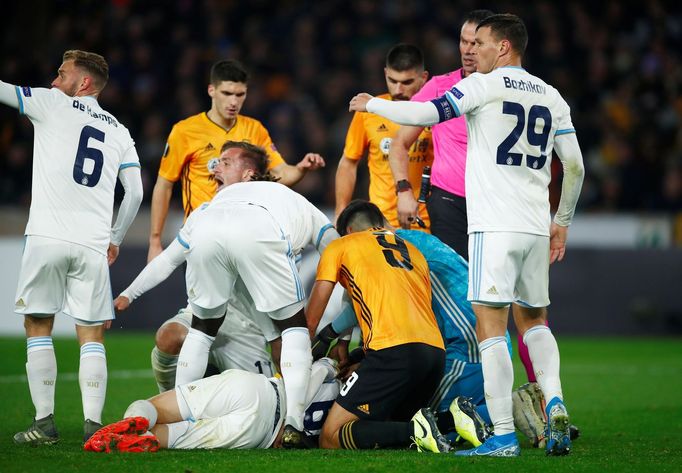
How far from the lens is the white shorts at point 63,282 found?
6.00m

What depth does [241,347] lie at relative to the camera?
662 cm

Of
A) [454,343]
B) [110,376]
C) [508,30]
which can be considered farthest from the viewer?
[110,376]

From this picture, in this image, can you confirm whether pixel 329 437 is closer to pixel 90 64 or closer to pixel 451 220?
pixel 451 220

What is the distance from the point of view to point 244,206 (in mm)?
6008

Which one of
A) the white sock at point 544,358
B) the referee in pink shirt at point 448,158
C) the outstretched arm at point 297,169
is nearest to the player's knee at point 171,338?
the outstretched arm at point 297,169

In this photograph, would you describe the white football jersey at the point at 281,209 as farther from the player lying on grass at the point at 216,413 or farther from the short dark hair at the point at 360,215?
the player lying on grass at the point at 216,413

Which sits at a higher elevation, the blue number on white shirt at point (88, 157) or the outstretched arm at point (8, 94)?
the outstretched arm at point (8, 94)

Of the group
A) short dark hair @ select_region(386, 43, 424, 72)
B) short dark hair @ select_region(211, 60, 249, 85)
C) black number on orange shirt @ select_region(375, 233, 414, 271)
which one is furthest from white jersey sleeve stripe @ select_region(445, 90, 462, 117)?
short dark hair @ select_region(211, 60, 249, 85)

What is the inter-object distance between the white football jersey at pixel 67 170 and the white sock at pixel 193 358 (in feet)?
2.59

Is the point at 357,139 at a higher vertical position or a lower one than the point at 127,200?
higher

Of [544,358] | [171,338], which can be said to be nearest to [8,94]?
[171,338]

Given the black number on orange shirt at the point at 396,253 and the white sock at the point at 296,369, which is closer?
the white sock at the point at 296,369

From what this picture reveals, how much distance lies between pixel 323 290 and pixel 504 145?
138 cm

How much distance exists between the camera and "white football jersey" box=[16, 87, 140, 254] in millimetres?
6062
